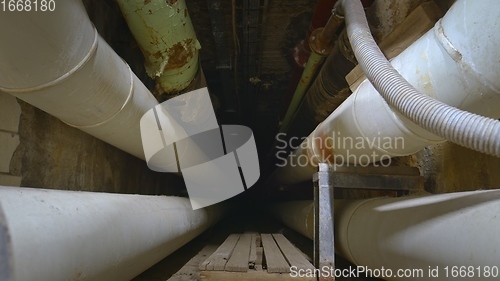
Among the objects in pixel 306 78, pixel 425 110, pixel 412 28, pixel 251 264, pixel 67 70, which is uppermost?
pixel 306 78

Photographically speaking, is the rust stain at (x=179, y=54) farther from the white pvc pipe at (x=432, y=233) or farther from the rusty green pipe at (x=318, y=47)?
the white pvc pipe at (x=432, y=233)

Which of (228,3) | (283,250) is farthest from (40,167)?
(228,3)

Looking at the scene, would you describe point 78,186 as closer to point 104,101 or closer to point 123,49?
point 104,101

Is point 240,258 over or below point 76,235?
below

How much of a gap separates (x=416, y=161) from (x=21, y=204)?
1644mm

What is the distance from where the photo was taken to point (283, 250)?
5.90 ft

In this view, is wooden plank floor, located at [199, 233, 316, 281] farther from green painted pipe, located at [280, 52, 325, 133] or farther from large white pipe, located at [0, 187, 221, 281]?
green painted pipe, located at [280, 52, 325, 133]

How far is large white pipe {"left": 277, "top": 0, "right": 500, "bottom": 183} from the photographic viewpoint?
2.37 feet

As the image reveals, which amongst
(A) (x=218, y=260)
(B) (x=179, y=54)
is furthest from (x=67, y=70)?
(A) (x=218, y=260)

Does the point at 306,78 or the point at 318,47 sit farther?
the point at 306,78

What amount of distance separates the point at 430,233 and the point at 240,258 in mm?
915

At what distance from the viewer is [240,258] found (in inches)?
60.7

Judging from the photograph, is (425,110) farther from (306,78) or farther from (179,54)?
(306,78)

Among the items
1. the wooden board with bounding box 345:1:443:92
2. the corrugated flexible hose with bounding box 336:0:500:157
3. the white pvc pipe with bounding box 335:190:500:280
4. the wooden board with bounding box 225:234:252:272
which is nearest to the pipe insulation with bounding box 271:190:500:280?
the white pvc pipe with bounding box 335:190:500:280
